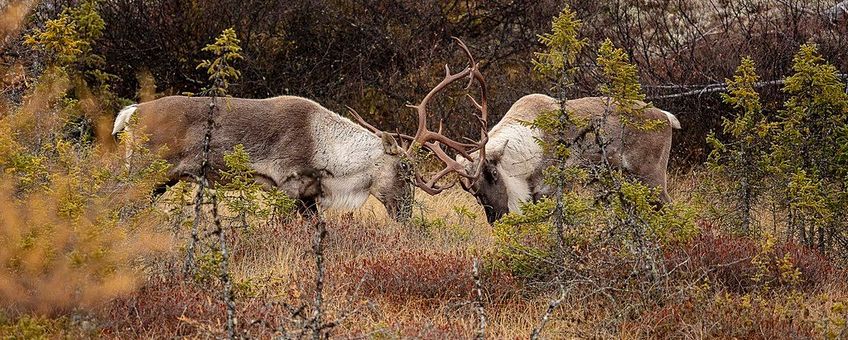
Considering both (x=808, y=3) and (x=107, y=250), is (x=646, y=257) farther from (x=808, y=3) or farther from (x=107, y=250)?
(x=808, y=3)

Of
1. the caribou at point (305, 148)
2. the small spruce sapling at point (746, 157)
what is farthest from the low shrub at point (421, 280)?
the caribou at point (305, 148)

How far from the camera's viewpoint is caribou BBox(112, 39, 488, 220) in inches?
306

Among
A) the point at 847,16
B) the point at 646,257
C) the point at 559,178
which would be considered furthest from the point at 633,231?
the point at 847,16

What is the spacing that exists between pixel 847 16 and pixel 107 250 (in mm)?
8271

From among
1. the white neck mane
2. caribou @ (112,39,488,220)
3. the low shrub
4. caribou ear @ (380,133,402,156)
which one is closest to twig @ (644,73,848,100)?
caribou @ (112,39,488,220)

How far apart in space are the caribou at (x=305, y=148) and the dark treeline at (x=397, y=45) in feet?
9.44

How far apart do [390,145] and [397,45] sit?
3.90 m

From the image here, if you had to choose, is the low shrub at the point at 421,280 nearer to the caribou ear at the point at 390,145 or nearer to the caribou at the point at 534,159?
the caribou at the point at 534,159

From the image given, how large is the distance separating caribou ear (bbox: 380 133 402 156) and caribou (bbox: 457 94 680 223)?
51cm

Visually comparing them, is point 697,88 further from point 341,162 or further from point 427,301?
point 427,301

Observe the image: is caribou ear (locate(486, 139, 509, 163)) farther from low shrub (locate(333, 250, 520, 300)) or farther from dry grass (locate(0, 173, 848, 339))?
low shrub (locate(333, 250, 520, 300))

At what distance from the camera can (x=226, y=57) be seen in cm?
425

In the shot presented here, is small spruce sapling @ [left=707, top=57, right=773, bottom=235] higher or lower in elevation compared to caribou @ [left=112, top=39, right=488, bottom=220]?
higher

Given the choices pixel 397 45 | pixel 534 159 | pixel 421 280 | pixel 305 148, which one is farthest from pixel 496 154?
pixel 397 45
